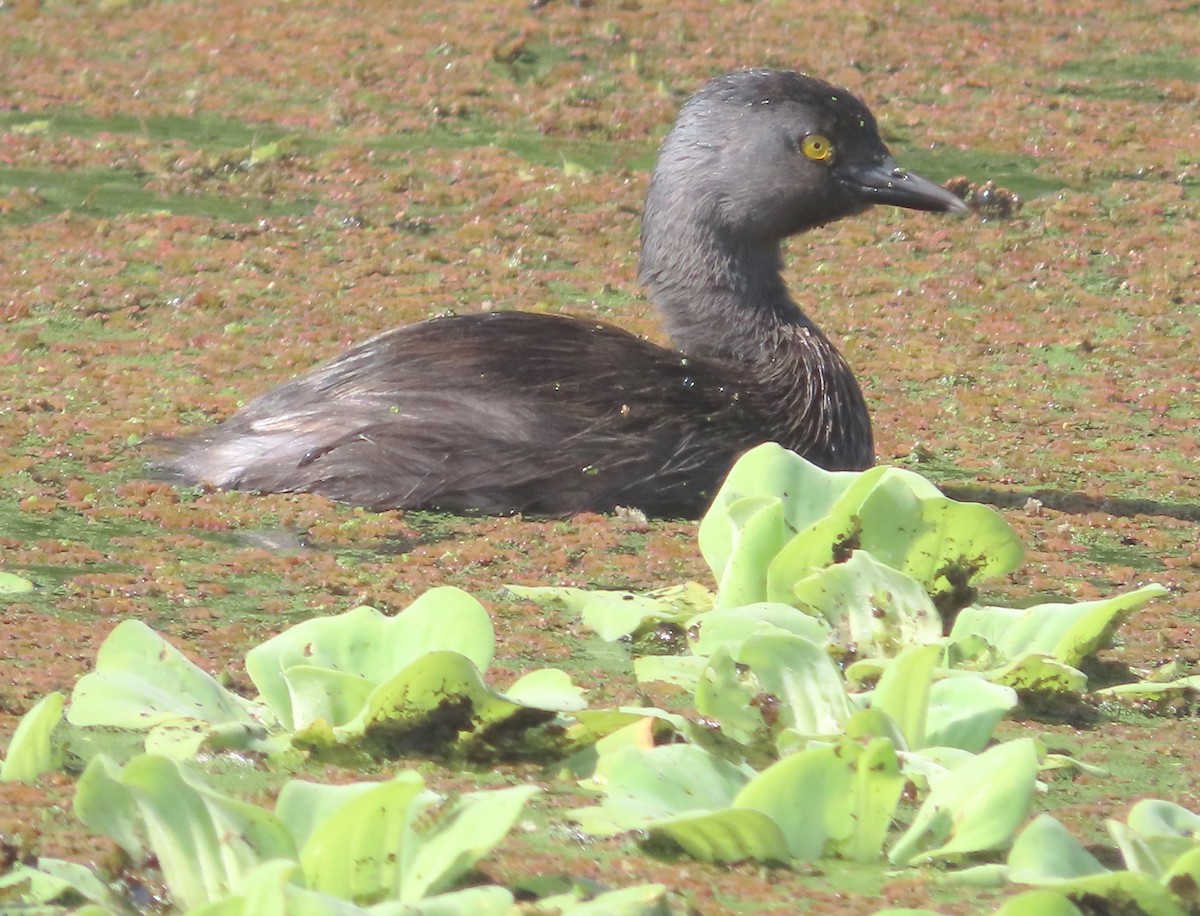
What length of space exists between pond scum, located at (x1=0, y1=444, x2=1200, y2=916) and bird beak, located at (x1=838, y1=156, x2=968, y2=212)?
219cm

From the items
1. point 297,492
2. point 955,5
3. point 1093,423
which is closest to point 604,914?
point 297,492

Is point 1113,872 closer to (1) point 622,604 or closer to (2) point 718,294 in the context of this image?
(1) point 622,604

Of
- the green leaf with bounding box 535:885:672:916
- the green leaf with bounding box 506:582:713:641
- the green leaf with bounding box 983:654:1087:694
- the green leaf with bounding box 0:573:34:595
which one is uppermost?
the green leaf with bounding box 535:885:672:916

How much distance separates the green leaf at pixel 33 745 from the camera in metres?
2.81

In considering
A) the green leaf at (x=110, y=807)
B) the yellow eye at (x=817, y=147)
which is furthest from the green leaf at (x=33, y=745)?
the yellow eye at (x=817, y=147)

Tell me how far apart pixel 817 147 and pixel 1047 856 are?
3717 mm

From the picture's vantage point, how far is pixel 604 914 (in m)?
2.33

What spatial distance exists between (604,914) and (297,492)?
2.92 m

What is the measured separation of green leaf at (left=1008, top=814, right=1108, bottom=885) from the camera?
250 centimetres

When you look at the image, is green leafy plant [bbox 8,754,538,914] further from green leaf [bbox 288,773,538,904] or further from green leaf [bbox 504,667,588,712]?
green leaf [bbox 504,667,588,712]

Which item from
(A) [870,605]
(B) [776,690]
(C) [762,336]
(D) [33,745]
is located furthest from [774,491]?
(C) [762,336]

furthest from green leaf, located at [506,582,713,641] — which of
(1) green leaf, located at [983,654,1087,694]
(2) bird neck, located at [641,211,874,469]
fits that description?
(2) bird neck, located at [641,211,874,469]

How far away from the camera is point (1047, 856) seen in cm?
251

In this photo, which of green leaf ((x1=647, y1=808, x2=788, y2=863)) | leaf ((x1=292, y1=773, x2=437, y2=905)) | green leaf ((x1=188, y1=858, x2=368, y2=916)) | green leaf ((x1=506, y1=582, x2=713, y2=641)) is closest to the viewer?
green leaf ((x1=188, y1=858, x2=368, y2=916))
